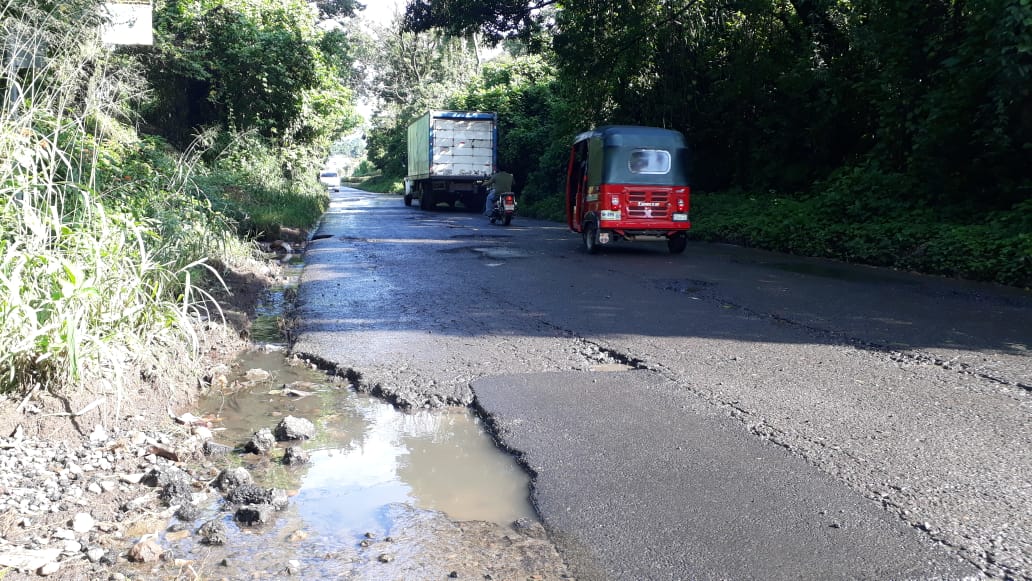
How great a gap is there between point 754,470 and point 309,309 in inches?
240

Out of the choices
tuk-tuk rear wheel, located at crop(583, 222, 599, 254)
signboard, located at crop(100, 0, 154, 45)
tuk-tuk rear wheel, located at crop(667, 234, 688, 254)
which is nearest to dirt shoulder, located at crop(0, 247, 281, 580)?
signboard, located at crop(100, 0, 154, 45)

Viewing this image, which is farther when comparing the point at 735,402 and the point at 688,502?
the point at 735,402

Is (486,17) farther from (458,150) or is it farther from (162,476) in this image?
(162,476)

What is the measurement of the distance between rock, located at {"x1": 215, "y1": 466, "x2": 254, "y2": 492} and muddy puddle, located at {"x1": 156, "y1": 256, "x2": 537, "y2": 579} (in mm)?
83

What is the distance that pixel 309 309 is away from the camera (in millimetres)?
9258

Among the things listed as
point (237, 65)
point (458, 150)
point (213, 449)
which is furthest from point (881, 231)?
point (458, 150)

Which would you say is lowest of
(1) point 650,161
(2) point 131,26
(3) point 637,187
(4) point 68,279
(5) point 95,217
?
(4) point 68,279

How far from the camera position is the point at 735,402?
546cm

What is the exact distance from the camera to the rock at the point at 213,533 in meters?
3.51

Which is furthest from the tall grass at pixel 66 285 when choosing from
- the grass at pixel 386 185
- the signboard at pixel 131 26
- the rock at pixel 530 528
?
the grass at pixel 386 185

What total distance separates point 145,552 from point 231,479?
809 millimetres

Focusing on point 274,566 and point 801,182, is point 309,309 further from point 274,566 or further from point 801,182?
point 801,182

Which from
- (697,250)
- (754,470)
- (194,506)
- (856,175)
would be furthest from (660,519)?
(856,175)

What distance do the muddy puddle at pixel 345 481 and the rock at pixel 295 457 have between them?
1.5 inches
